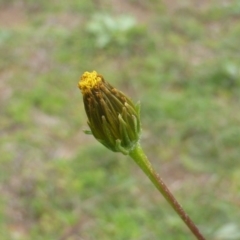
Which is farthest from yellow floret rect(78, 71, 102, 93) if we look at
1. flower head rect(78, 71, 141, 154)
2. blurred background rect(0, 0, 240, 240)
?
blurred background rect(0, 0, 240, 240)

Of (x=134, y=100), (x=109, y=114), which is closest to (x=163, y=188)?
(x=109, y=114)

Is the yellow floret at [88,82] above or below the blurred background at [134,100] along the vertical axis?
below

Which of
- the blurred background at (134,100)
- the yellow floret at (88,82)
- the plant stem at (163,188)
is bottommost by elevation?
the plant stem at (163,188)

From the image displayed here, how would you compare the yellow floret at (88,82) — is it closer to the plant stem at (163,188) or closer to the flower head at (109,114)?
the flower head at (109,114)

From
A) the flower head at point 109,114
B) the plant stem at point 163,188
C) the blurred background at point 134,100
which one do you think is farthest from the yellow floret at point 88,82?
the blurred background at point 134,100

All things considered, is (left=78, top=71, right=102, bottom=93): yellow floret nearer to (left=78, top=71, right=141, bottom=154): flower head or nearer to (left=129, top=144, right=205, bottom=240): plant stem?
(left=78, top=71, right=141, bottom=154): flower head

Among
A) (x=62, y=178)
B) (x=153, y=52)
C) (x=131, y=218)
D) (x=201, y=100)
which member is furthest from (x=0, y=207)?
(x=153, y=52)
